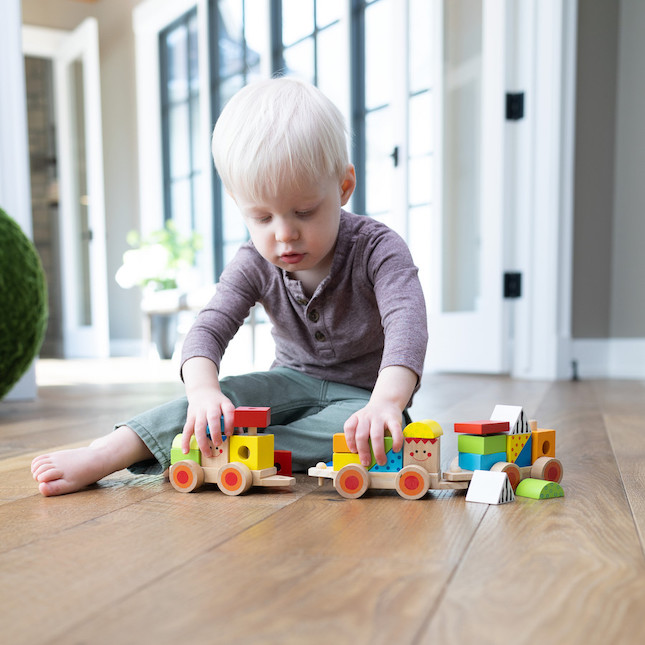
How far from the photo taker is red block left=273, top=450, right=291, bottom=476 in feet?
3.13

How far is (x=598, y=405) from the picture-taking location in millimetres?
1827

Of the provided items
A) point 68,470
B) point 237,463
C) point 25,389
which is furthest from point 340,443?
point 25,389

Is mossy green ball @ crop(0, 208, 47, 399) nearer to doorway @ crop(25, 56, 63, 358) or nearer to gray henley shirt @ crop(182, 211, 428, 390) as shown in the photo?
gray henley shirt @ crop(182, 211, 428, 390)

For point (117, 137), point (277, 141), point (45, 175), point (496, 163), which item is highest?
point (117, 137)

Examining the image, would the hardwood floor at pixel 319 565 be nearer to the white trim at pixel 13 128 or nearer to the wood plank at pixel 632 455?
the wood plank at pixel 632 455

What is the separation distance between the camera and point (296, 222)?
0.92m

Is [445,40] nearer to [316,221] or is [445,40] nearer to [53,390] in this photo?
[53,390]

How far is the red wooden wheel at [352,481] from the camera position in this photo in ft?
2.75

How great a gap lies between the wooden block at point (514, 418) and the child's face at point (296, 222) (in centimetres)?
31

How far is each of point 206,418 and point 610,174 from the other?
7.94 ft

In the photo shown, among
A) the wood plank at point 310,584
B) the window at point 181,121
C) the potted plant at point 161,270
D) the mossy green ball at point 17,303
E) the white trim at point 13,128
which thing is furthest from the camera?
the window at point 181,121

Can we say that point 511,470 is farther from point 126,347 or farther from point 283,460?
point 126,347

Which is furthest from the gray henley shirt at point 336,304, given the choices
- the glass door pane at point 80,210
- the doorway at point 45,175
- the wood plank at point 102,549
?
the doorway at point 45,175

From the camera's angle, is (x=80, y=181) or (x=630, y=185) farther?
(x=80, y=181)
